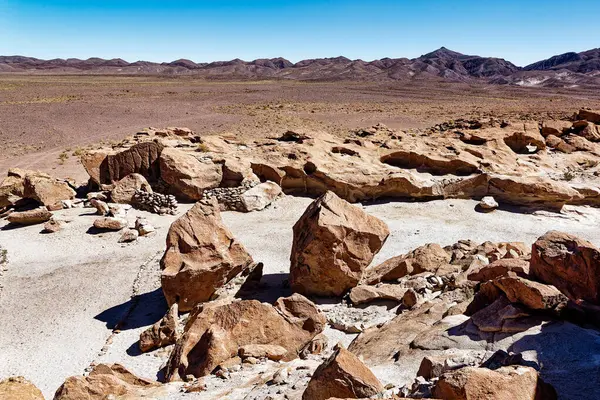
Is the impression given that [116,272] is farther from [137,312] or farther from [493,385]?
[493,385]

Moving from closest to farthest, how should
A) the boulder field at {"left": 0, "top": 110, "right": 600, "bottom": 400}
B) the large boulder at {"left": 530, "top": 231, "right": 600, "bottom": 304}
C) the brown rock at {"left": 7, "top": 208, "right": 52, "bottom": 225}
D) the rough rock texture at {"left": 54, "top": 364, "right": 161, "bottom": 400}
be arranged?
the boulder field at {"left": 0, "top": 110, "right": 600, "bottom": 400}
the rough rock texture at {"left": 54, "top": 364, "right": 161, "bottom": 400}
the large boulder at {"left": 530, "top": 231, "right": 600, "bottom": 304}
the brown rock at {"left": 7, "top": 208, "right": 52, "bottom": 225}

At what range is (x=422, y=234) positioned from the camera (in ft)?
49.1

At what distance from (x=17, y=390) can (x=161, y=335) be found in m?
3.47

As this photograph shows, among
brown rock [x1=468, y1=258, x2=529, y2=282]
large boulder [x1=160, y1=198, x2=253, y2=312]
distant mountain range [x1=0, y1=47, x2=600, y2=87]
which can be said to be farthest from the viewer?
distant mountain range [x1=0, y1=47, x2=600, y2=87]

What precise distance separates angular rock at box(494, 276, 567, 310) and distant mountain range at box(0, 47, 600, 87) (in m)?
114

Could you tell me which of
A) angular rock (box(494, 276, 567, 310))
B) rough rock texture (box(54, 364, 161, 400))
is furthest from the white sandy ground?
angular rock (box(494, 276, 567, 310))

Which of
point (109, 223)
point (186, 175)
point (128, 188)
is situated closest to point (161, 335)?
point (109, 223)

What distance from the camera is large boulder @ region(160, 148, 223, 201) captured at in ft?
56.9

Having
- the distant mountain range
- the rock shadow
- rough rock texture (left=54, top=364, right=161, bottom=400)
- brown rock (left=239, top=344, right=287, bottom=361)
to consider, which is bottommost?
the rock shadow

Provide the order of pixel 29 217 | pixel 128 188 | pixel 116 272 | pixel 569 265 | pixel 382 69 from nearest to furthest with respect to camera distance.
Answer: pixel 569 265 < pixel 116 272 < pixel 29 217 < pixel 128 188 < pixel 382 69

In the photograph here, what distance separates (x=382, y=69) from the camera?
14188cm

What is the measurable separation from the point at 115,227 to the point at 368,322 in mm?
9158

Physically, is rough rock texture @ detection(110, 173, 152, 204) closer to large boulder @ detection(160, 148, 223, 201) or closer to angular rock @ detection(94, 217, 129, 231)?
large boulder @ detection(160, 148, 223, 201)

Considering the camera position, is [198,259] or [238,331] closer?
[238,331]
